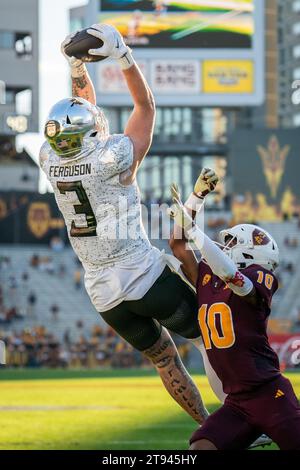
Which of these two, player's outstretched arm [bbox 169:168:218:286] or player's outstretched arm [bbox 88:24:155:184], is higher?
player's outstretched arm [bbox 88:24:155:184]

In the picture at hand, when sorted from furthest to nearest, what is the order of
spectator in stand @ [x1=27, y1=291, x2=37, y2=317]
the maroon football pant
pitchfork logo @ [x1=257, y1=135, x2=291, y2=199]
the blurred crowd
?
pitchfork logo @ [x1=257, y1=135, x2=291, y2=199] < spectator in stand @ [x1=27, y1=291, x2=37, y2=317] < the blurred crowd < the maroon football pant

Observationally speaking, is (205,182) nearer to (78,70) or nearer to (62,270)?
(78,70)

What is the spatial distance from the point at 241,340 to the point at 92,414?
26.6 ft

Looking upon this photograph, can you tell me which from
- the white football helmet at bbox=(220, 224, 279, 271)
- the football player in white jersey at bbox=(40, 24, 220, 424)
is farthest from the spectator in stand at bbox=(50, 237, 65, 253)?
the white football helmet at bbox=(220, 224, 279, 271)

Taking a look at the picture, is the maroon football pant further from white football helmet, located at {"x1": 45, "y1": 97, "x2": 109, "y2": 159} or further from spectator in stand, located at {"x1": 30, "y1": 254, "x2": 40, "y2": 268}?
spectator in stand, located at {"x1": 30, "y1": 254, "x2": 40, "y2": 268}

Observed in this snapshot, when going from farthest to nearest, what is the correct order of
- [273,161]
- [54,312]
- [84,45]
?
[273,161] < [54,312] < [84,45]

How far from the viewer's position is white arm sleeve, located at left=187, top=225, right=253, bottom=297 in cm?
668

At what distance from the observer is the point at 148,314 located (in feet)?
24.5

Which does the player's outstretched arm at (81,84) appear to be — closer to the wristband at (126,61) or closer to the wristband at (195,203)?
the wristband at (126,61)

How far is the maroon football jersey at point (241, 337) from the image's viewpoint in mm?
6879

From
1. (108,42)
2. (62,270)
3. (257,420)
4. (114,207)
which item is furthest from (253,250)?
(62,270)

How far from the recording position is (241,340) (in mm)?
6902

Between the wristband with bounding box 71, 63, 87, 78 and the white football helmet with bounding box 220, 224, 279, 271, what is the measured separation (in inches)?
64.8

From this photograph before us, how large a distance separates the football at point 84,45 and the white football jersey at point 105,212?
1.66 feet
